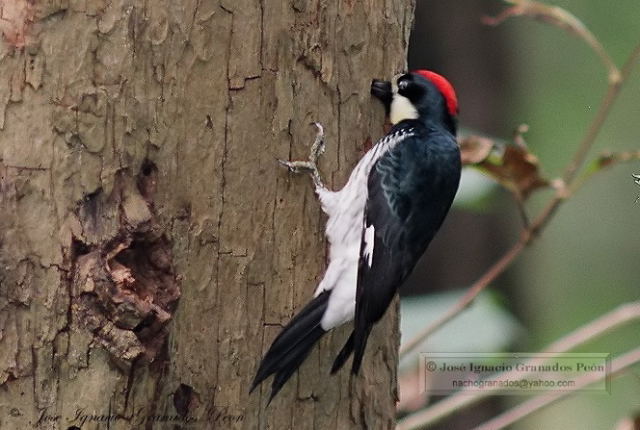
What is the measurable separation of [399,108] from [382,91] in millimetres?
203

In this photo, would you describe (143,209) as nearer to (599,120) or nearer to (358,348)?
(358,348)

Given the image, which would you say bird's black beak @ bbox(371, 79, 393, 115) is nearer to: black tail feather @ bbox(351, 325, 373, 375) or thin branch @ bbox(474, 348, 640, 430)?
black tail feather @ bbox(351, 325, 373, 375)

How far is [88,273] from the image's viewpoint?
222 cm

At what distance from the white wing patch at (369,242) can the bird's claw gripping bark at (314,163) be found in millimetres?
279

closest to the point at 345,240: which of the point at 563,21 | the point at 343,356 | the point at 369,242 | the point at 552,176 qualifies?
the point at 369,242

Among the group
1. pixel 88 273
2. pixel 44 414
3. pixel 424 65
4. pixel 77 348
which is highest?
pixel 424 65

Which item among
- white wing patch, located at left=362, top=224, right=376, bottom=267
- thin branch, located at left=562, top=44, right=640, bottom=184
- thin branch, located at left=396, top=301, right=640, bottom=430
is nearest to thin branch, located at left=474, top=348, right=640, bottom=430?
thin branch, located at left=396, top=301, right=640, bottom=430

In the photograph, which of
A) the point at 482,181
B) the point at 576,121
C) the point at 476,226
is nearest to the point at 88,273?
the point at 482,181

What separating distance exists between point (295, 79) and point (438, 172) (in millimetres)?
621

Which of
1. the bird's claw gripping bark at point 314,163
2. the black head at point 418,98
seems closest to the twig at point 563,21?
the black head at point 418,98

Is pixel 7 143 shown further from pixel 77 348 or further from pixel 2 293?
pixel 77 348

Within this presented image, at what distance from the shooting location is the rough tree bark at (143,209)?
2.25 metres

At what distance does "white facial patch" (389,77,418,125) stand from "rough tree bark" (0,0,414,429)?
0.41m

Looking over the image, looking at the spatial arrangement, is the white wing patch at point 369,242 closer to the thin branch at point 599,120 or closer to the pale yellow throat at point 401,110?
the pale yellow throat at point 401,110
